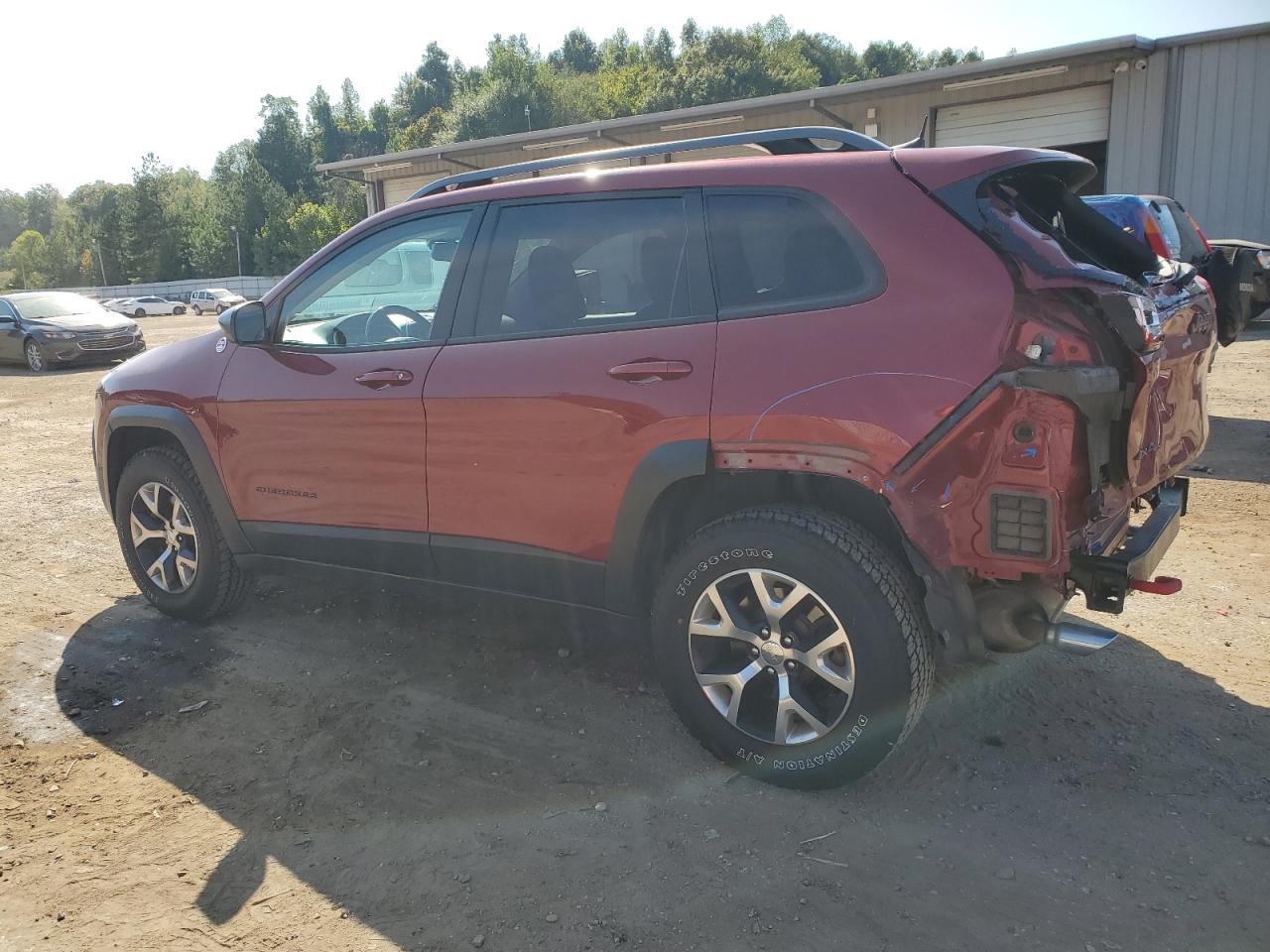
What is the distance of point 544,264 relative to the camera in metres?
3.50

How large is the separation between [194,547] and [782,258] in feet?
10.4

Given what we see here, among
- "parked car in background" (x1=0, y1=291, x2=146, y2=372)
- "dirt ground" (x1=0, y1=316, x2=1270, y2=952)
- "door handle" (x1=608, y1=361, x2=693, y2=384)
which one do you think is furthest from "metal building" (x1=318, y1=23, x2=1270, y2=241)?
"door handle" (x1=608, y1=361, x2=693, y2=384)

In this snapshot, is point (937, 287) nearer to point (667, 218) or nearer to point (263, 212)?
point (667, 218)

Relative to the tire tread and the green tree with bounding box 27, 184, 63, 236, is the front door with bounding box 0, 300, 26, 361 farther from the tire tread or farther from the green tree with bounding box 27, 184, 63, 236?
the green tree with bounding box 27, 184, 63, 236

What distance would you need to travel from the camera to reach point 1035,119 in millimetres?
17562

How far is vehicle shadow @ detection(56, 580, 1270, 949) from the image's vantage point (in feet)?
8.14

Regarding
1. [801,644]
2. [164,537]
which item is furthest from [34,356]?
[801,644]

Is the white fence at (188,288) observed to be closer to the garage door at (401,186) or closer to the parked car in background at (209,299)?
the parked car in background at (209,299)

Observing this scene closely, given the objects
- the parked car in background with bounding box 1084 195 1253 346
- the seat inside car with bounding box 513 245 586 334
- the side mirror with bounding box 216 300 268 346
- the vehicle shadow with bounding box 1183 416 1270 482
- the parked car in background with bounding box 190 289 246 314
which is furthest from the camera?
the parked car in background with bounding box 190 289 246 314

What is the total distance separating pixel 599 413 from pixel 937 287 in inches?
45.6

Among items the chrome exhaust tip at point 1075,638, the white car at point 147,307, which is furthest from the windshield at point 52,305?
the white car at point 147,307

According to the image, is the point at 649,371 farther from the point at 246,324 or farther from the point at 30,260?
the point at 30,260

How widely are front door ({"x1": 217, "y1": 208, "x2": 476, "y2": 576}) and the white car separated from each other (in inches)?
2354

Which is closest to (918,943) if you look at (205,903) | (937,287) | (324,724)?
(937,287)
